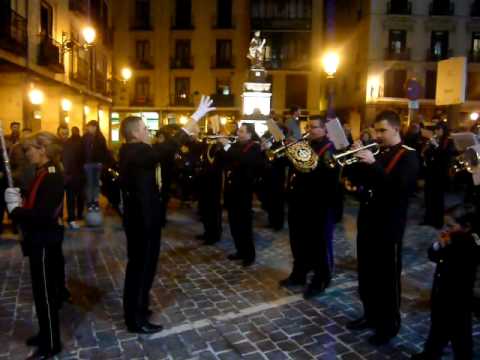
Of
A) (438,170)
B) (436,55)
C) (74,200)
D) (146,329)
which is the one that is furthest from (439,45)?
(146,329)

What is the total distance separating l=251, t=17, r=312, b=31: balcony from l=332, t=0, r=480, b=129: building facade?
485 centimetres

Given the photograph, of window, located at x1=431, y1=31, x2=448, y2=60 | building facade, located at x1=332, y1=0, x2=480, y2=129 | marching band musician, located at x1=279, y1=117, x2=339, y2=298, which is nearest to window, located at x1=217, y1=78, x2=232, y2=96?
building facade, located at x1=332, y1=0, x2=480, y2=129

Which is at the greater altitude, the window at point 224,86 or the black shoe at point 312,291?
the window at point 224,86

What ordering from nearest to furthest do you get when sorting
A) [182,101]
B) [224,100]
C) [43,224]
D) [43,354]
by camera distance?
1. [43,224]
2. [43,354]
3. [224,100]
4. [182,101]

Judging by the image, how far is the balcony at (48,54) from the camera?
59.0 ft

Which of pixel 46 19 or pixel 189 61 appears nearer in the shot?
pixel 46 19

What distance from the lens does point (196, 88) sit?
126 ft

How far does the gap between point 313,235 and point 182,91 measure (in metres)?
34.6

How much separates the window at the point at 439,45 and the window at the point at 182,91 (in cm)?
1922

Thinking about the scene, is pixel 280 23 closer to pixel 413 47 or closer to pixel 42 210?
pixel 413 47

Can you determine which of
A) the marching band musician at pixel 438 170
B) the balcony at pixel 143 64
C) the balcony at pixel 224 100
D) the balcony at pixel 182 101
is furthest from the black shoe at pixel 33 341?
the balcony at pixel 143 64

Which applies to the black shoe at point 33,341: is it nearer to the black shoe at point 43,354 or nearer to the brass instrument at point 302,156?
the black shoe at point 43,354

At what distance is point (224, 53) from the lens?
38.5m

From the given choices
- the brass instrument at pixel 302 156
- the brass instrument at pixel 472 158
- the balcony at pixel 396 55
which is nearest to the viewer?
the brass instrument at pixel 472 158
